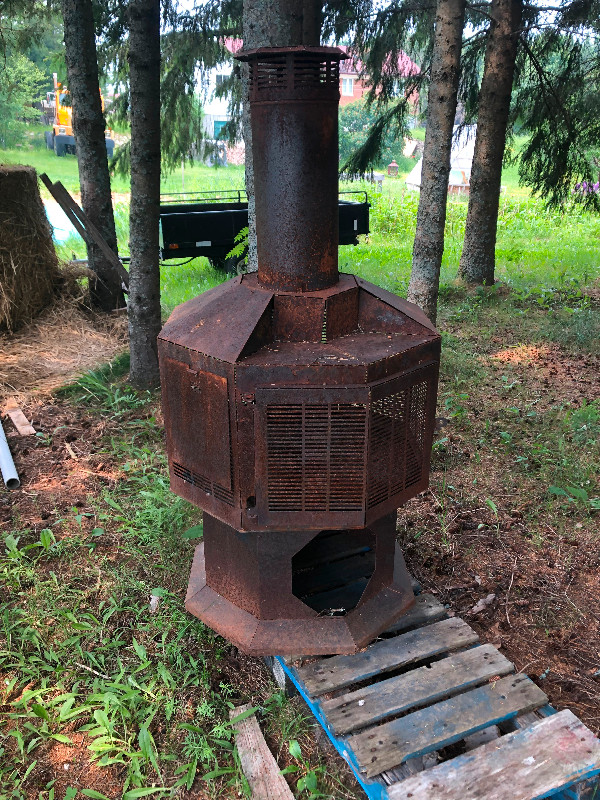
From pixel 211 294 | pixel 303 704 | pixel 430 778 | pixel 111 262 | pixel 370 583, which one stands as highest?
pixel 211 294

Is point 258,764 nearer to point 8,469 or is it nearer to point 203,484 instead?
point 203,484

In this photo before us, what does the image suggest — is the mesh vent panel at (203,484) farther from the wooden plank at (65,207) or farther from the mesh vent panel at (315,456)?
the wooden plank at (65,207)

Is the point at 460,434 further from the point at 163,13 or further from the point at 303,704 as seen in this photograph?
the point at 163,13

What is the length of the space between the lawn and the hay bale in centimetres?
194

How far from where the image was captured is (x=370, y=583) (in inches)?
118

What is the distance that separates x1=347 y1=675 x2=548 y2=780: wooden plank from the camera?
2.38 meters

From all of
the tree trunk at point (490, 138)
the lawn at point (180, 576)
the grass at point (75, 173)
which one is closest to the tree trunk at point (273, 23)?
the lawn at point (180, 576)

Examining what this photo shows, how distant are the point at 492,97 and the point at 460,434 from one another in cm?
560

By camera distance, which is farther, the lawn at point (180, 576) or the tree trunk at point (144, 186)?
the tree trunk at point (144, 186)

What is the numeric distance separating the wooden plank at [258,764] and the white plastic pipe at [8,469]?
100 inches

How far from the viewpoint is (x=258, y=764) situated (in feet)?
8.61

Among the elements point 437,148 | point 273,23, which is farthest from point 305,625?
point 437,148

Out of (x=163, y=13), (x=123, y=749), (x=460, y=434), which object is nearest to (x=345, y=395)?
(x=123, y=749)

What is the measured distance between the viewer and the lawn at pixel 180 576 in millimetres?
2697
